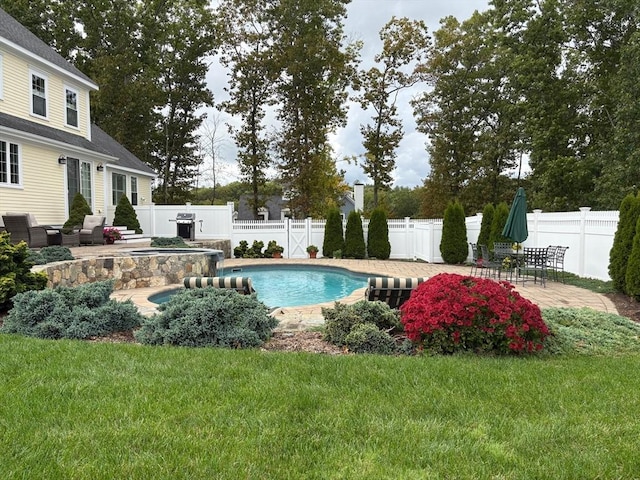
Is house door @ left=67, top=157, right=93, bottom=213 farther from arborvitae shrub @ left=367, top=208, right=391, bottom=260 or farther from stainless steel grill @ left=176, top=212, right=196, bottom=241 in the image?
arborvitae shrub @ left=367, top=208, right=391, bottom=260

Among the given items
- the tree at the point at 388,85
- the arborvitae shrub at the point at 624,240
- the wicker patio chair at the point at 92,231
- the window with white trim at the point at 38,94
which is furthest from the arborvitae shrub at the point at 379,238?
the window with white trim at the point at 38,94

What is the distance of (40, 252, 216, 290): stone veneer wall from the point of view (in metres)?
8.72

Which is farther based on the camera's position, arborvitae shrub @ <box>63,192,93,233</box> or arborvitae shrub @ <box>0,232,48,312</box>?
arborvitae shrub @ <box>63,192,93,233</box>

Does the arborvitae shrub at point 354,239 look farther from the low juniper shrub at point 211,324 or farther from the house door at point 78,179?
the low juniper shrub at point 211,324

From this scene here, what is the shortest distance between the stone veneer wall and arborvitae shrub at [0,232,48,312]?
2023 mm

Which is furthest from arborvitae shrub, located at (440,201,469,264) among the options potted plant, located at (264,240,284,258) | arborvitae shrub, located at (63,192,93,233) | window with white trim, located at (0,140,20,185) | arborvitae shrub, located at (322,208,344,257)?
window with white trim, located at (0,140,20,185)

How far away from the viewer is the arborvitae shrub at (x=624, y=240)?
8.04 metres

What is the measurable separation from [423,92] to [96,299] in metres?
27.0

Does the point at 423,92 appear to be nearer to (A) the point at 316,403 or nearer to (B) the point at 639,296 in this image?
(B) the point at 639,296

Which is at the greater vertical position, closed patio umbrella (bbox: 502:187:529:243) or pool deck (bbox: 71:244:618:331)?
closed patio umbrella (bbox: 502:187:529:243)

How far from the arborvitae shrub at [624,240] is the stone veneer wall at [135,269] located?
9303mm

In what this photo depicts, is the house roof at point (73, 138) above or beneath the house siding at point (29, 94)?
beneath

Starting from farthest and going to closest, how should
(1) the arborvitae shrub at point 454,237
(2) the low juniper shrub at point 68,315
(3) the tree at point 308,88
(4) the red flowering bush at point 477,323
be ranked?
(3) the tree at point 308,88
(1) the arborvitae shrub at point 454,237
(2) the low juniper shrub at point 68,315
(4) the red flowering bush at point 477,323

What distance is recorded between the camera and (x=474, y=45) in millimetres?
26453
